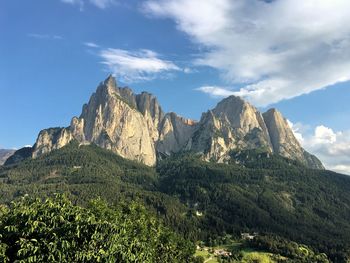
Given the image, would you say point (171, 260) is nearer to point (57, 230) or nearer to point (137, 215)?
point (137, 215)

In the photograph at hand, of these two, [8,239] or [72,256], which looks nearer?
[72,256]

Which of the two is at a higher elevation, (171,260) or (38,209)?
(38,209)

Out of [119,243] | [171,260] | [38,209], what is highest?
[38,209]

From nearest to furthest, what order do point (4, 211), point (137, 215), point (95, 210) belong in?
point (4, 211) < point (95, 210) < point (137, 215)

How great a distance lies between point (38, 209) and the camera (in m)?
41.1

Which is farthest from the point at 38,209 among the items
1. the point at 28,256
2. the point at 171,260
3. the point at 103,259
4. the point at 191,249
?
the point at 191,249

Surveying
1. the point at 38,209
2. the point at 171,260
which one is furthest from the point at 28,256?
the point at 171,260

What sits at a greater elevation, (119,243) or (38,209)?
(38,209)

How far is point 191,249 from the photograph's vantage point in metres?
102

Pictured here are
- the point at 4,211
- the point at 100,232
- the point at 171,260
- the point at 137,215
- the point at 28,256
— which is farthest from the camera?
the point at 171,260

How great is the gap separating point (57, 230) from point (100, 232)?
3676 millimetres

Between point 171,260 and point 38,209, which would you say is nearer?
point 38,209

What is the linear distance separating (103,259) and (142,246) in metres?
6.90

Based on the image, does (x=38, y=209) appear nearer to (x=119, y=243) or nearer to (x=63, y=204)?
(x=63, y=204)
